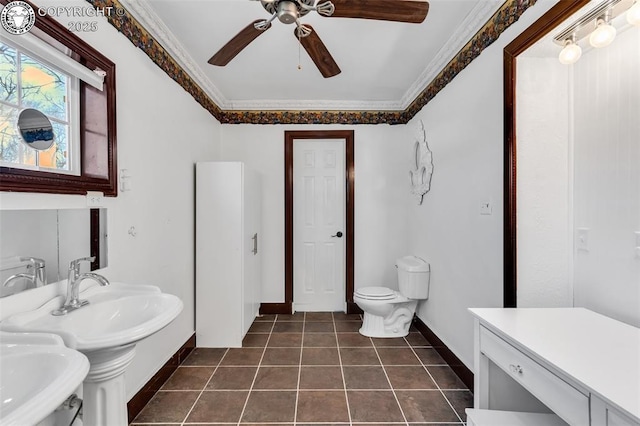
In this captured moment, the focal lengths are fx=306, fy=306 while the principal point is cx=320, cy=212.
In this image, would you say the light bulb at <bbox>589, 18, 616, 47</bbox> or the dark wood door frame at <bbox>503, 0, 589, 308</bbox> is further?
the dark wood door frame at <bbox>503, 0, 589, 308</bbox>

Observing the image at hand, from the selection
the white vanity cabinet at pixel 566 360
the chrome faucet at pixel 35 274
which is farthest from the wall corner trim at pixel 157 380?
the white vanity cabinet at pixel 566 360

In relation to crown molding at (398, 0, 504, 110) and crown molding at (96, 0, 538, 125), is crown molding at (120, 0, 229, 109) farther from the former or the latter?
crown molding at (398, 0, 504, 110)

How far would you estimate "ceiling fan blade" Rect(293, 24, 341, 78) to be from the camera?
157cm

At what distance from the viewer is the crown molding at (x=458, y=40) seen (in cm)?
181

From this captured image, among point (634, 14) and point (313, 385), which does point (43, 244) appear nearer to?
point (313, 385)

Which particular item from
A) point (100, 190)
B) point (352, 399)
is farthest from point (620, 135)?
point (100, 190)

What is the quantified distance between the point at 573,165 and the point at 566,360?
111 centimetres

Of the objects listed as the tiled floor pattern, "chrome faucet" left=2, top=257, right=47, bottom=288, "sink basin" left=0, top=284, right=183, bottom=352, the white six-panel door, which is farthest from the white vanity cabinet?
the white six-panel door

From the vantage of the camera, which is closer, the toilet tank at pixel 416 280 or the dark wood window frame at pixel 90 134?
the dark wood window frame at pixel 90 134

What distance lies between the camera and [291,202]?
349 centimetres

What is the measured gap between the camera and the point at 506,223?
1.67m

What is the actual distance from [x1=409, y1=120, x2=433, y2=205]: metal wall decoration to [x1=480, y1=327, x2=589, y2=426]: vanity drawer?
172cm

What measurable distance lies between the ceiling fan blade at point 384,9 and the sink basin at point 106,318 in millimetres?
1501

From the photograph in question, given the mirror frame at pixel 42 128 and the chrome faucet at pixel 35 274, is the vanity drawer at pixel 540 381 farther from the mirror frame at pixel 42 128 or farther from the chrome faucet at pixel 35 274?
the mirror frame at pixel 42 128
